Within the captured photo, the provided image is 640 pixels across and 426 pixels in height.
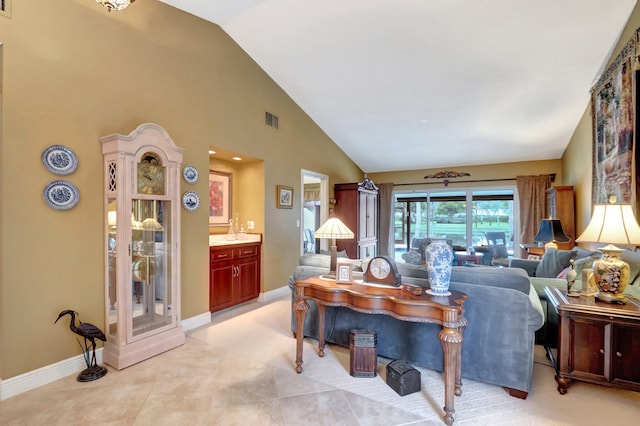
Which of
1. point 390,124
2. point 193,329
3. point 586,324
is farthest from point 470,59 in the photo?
point 193,329

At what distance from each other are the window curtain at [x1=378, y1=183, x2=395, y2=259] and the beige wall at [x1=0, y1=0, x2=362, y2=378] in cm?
437

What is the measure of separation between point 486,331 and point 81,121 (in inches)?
141

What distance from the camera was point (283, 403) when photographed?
2.10 meters

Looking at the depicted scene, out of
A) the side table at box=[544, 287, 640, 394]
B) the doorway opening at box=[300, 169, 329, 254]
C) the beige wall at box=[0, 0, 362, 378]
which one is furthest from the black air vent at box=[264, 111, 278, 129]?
the side table at box=[544, 287, 640, 394]

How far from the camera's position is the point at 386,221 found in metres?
7.38

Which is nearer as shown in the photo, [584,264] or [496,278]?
[496,278]

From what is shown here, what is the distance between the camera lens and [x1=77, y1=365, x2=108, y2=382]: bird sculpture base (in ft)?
7.84

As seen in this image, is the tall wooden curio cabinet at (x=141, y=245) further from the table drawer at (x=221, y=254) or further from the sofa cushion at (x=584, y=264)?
the sofa cushion at (x=584, y=264)

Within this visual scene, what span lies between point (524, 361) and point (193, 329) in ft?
10.2

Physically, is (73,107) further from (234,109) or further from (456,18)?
(456,18)

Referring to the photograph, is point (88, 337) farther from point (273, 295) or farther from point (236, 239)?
point (273, 295)

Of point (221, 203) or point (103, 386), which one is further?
point (221, 203)

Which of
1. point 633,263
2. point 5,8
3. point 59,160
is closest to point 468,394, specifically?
point 633,263

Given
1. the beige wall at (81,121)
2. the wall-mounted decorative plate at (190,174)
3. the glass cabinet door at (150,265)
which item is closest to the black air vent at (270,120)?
the beige wall at (81,121)
